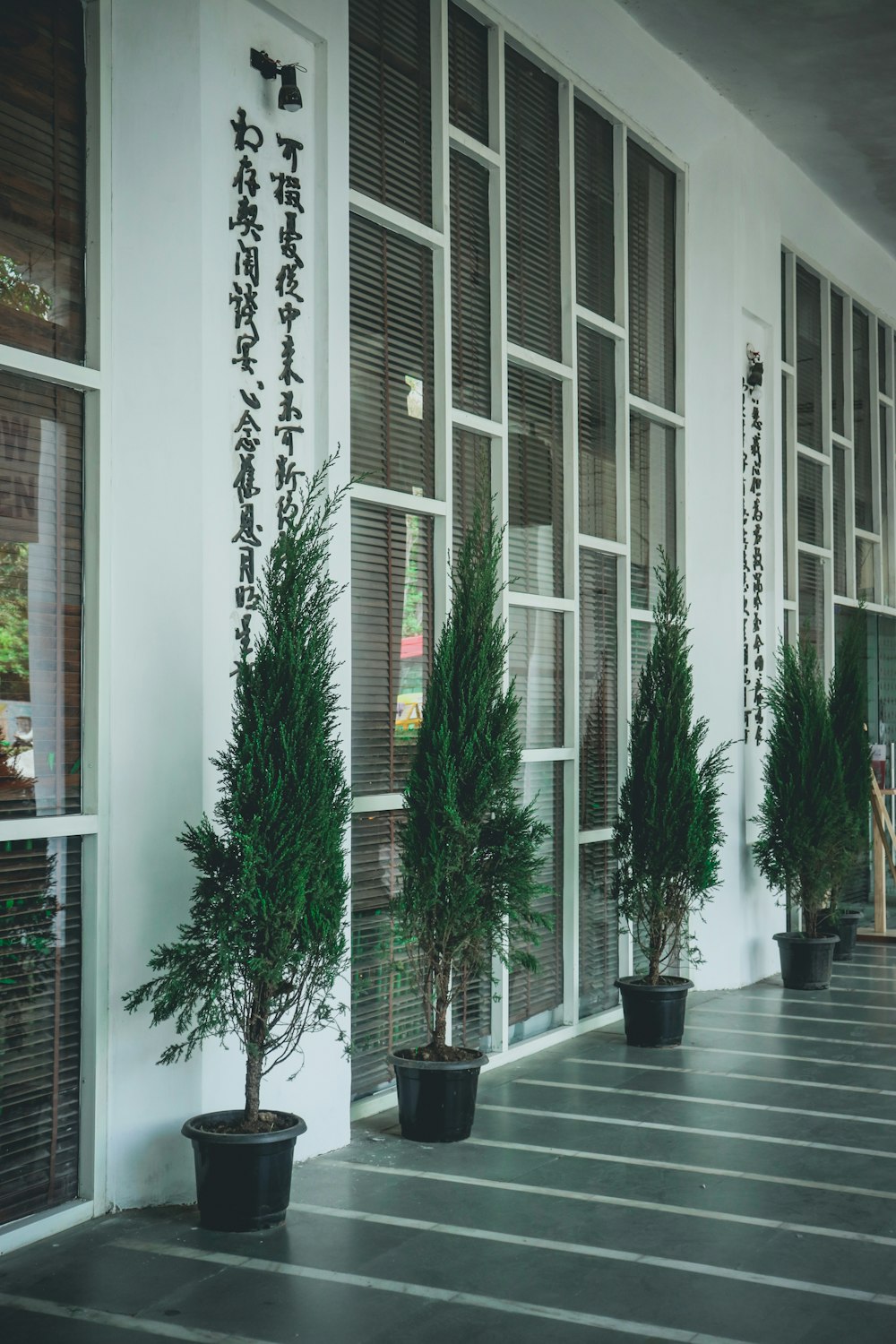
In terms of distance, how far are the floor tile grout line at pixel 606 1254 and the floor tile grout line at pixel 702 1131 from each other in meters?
1.16

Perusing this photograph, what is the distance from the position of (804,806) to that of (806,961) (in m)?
0.82

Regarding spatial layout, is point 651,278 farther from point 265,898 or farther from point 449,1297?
point 449,1297

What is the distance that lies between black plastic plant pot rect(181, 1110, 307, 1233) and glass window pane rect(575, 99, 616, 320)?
4229mm

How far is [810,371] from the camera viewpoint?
371 inches

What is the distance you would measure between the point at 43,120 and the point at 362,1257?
314 cm

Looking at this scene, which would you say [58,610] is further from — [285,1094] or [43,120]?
[285,1094]

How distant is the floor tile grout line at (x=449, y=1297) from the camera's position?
3023 millimetres

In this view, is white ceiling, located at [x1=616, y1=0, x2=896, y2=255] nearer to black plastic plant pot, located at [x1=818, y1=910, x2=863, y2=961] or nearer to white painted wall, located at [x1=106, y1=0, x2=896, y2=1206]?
white painted wall, located at [x1=106, y1=0, x2=896, y2=1206]

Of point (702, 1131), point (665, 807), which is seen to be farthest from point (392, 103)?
point (702, 1131)

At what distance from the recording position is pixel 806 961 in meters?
7.31

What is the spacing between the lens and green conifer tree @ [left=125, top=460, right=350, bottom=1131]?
365cm

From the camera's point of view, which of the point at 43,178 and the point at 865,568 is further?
the point at 865,568

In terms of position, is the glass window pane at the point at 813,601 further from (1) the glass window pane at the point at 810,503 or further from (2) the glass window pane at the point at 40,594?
(2) the glass window pane at the point at 40,594

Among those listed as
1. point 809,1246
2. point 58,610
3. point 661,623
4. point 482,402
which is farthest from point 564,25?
point 809,1246
